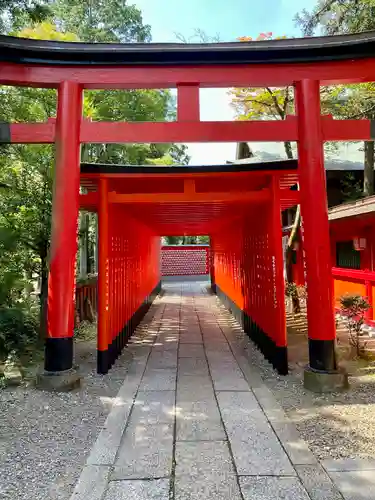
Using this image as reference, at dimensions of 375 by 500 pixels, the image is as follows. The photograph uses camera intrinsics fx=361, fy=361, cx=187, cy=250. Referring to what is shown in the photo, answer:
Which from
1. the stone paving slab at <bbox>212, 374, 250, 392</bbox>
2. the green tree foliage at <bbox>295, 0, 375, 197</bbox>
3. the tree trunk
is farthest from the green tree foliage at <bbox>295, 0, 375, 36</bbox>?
the stone paving slab at <bbox>212, 374, 250, 392</bbox>

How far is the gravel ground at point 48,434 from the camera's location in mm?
2639

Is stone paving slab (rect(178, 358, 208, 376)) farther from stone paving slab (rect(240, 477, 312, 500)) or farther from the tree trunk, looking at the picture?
the tree trunk

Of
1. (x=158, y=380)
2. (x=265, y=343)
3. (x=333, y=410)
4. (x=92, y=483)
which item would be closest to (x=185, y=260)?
(x=265, y=343)

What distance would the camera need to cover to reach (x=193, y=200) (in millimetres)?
5531

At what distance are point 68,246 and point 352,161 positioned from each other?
11.5m

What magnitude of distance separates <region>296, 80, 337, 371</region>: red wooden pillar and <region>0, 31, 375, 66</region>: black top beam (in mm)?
422

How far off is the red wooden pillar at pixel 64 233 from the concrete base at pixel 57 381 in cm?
8

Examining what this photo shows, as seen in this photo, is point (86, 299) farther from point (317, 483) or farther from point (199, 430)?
point (317, 483)

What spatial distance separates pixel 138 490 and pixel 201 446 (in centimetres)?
77

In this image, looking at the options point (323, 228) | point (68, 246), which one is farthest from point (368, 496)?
point (68, 246)

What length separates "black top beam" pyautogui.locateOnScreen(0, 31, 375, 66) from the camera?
461 cm

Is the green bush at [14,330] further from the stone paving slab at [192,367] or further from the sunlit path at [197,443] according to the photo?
the stone paving slab at [192,367]

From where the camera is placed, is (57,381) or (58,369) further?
(58,369)

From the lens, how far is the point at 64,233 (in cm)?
471
